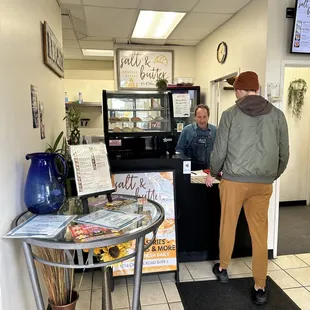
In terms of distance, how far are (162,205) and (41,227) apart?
1.27m

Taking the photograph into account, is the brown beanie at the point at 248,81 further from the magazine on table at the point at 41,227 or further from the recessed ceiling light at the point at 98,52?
the recessed ceiling light at the point at 98,52

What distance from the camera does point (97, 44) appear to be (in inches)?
181

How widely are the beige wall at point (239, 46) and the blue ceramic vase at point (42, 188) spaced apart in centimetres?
215

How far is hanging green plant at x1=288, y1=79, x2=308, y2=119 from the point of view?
4.26m

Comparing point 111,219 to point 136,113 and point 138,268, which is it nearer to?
point 138,268

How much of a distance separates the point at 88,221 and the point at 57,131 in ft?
5.77

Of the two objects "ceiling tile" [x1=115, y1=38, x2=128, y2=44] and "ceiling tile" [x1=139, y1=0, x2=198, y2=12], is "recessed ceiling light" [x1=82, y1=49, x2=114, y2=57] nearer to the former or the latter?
"ceiling tile" [x1=115, y1=38, x2=128, y2=44]

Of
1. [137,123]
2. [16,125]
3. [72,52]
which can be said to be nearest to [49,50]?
[137,123]

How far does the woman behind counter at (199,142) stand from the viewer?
131 inches

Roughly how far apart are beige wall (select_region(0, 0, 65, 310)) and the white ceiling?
120cm

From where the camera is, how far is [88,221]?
1310 mm

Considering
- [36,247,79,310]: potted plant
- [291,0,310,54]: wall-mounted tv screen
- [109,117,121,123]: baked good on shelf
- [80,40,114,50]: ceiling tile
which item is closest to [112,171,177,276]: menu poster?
[109,117,121,123]: baked good on shelf

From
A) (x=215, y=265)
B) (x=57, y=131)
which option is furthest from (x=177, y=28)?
(x=215, y=265)

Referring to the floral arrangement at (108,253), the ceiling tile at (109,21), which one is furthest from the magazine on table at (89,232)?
the ceiling tile at (109,21)
